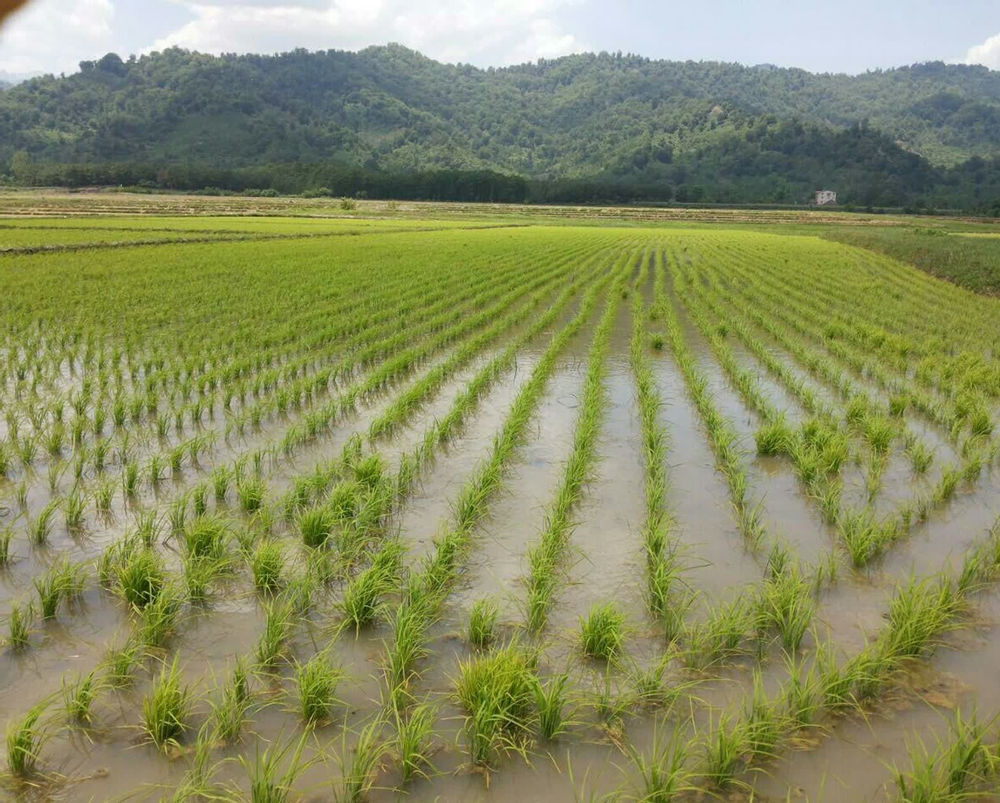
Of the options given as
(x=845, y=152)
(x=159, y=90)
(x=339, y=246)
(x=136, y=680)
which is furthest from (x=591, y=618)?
(x=159, y=90)

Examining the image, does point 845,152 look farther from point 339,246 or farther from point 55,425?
point 55,425

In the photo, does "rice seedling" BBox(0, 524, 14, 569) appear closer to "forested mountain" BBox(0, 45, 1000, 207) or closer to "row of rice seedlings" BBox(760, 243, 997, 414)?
"row of rice seedlings" BBox(760, 243, 997, 414)

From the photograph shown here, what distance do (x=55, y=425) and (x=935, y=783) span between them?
628 cm

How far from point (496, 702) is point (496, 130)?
161 metres

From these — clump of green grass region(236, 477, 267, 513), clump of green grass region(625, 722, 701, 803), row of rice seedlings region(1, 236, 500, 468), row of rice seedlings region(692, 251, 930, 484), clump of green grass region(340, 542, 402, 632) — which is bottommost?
clump of green grass region(625, 722, 701, 803)

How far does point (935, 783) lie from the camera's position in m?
2.31

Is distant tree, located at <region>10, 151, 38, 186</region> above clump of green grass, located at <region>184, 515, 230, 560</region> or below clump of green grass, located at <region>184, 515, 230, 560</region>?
above

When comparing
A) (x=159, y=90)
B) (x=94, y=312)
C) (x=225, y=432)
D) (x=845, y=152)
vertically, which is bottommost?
(x=225, y=432)

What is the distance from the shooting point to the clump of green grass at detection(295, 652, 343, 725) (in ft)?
8.57

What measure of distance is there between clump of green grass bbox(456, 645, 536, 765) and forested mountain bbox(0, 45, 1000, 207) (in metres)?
82.6

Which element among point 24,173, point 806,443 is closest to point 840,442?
point 806,443

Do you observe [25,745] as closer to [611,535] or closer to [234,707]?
[234,707]

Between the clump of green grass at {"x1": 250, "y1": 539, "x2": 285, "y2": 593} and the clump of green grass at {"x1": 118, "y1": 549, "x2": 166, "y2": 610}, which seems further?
the clump of green grass at {"x1": 250, "y1": 539, "x2": 285, "y2": 593}

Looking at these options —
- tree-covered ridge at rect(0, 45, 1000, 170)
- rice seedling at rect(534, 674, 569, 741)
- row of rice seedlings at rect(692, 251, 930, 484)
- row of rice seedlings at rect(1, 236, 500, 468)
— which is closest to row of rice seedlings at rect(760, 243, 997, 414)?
row of rice seedlings at rect(692, 251, 930, 484)
